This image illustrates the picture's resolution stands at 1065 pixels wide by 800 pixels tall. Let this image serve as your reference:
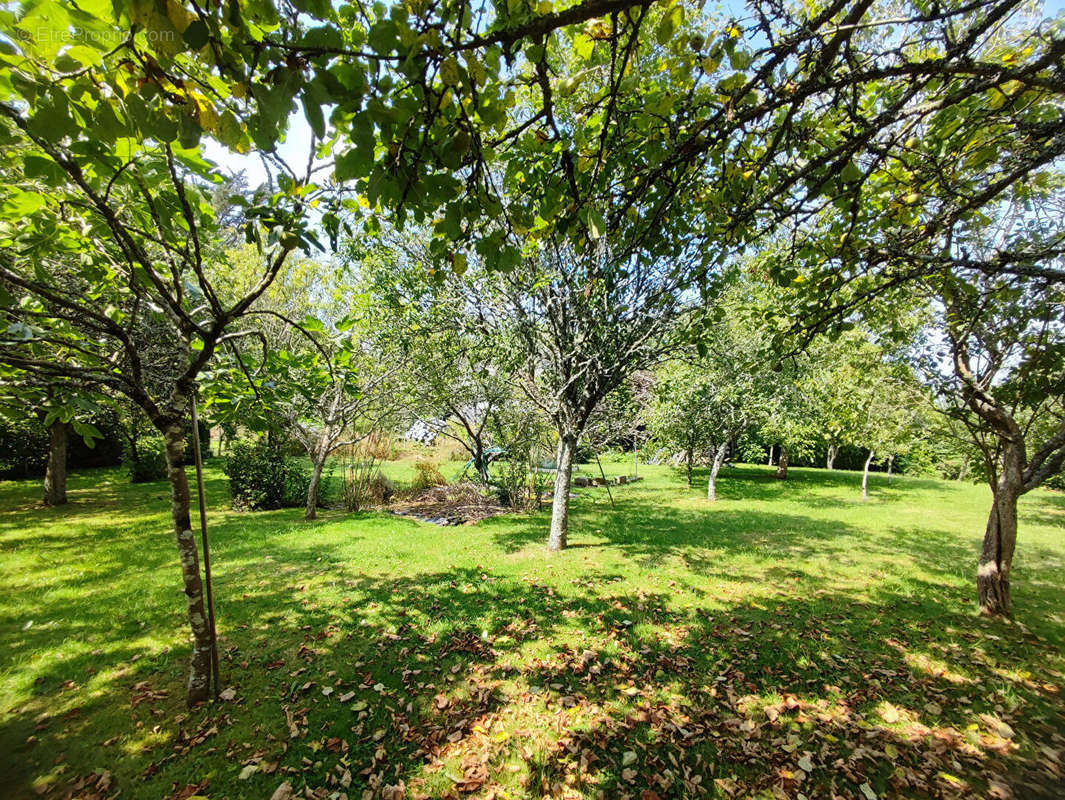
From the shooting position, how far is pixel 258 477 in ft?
39.1

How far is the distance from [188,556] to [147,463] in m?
16.1

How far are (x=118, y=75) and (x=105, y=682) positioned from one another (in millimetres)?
4992

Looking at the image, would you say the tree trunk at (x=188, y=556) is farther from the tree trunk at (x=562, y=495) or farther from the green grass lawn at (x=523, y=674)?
the tree trunk at (x=562, y=495)

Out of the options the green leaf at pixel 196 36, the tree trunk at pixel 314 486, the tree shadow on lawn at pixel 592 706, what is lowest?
the tree shadow on lawn at pixel 592 706

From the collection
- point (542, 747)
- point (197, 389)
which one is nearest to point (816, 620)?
point (542, 747)

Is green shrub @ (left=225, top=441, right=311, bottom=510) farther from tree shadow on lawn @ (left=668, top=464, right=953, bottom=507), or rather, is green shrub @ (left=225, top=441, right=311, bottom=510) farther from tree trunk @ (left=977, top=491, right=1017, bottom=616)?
tree shadow on lawn @ (left=668, top=464, right=953, bottom=507)

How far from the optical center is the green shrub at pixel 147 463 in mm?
14570

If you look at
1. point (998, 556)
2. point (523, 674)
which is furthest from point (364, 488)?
point (998, 556)

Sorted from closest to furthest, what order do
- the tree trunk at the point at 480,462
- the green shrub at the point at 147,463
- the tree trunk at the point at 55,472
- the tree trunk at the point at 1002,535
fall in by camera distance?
the tree trunk at the point at 1002,535 < the tree trunk at the point at 55,472 < the tree trunk at the point at 480,462 < the green shrub at the point at 147,463

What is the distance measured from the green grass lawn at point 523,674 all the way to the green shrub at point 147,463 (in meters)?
7.22

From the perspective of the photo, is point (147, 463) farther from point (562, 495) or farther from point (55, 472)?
point (562, 495)

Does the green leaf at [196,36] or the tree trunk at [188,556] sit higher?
the green leaf at [196,36]

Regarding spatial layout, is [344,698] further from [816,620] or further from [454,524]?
[454,524]

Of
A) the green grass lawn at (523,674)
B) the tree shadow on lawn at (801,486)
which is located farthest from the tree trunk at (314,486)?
the tree shadow on lawn at (801,486)
